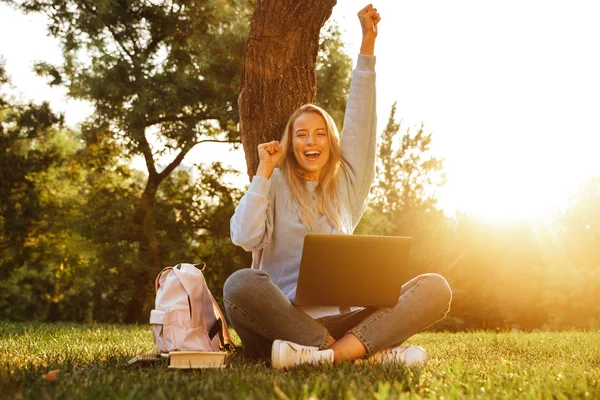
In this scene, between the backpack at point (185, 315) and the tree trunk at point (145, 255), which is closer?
the backpack at point (185, 315)

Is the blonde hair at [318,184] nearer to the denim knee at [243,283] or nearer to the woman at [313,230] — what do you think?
the woman at [313,230]

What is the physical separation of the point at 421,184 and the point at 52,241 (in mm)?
14874

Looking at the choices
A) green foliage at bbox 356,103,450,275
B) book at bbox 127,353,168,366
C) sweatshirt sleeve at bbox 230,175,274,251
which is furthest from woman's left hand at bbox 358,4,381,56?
green foliage at bbox 356,103,450,275

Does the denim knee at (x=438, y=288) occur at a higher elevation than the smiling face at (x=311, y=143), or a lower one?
lower

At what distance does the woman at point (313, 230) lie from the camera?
3254mm

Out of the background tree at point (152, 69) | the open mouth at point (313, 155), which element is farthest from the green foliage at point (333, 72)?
the open mouth at point (313, 155)

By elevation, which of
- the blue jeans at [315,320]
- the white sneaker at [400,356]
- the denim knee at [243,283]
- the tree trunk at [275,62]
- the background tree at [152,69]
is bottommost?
the white sneaker at [400,356]

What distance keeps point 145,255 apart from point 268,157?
12.1 m

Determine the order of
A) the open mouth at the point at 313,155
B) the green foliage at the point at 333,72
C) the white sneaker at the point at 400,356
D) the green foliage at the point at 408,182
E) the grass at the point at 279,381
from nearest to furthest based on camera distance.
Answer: the grass at the point at 279,381
the white sneaker at the point at 400,356
the open mouth at the point at 313,155
the green foliage at the point at 333,72
the green foliage at the point at 408,182

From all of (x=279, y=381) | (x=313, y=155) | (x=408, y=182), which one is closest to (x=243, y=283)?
(x=279, y=381)

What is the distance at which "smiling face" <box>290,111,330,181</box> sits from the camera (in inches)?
153

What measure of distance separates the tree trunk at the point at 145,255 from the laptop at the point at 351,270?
1233 centimetres

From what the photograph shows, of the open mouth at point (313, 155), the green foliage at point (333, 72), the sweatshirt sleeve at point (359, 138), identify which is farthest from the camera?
the green foliage at point (333, 72)

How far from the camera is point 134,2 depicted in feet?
47.0
